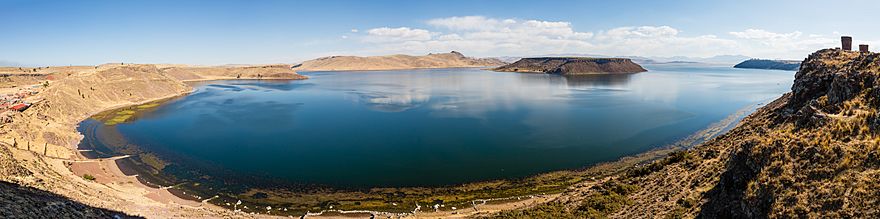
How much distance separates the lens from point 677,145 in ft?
176

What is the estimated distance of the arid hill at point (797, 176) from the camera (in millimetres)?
13908

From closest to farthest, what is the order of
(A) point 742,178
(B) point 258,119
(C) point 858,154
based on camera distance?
(C) point 858,154
(A) point 742,178
(B) point 258,119

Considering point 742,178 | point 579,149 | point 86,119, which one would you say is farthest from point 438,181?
point 86,119

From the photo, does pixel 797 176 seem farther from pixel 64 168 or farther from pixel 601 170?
pixel 64 168

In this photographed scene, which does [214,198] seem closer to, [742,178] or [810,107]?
[742,178]

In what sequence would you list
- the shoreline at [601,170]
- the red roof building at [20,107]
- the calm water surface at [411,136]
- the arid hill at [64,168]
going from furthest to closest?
the red roof building at [20,107] → the calm water surface at [411,136] → the shoreline at [601,170] → the arid hill at [64,168]

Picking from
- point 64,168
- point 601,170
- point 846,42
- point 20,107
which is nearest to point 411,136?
point 601,170

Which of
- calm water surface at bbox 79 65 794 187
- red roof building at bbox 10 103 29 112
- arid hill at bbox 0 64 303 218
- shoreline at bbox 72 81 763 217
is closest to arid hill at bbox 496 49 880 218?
shoreline at bbox 72 81 763 217

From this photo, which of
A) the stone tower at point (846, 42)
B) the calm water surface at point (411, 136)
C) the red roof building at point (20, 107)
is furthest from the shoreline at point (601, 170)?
the red roof building at point (20, 107)

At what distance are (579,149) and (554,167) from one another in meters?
8.50

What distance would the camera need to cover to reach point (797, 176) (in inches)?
607

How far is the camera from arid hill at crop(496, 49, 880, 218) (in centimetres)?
1391

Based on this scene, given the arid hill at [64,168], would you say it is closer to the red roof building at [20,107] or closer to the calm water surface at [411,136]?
the red roof building at [20,107]

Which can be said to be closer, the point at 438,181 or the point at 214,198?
the point at 214,198
